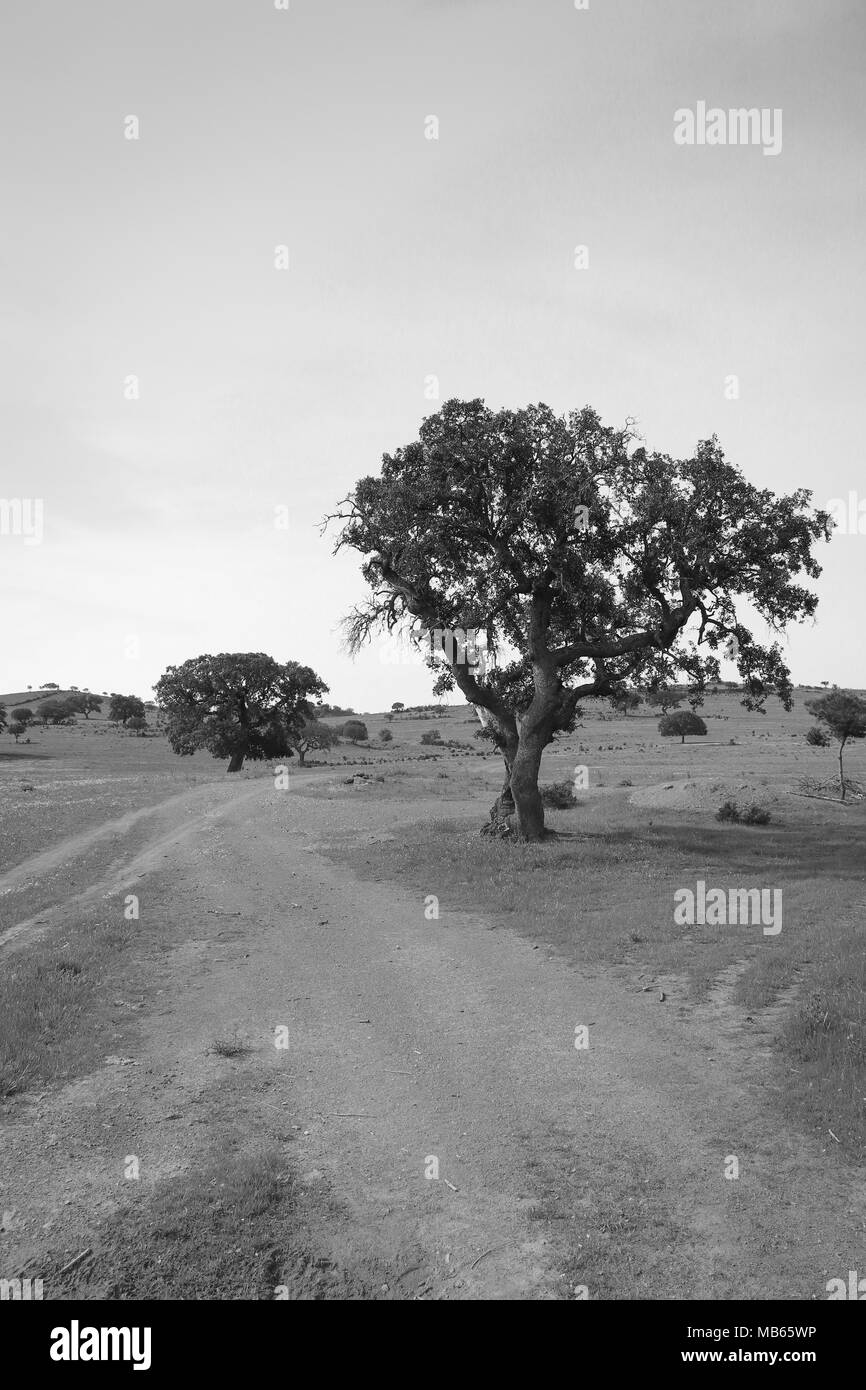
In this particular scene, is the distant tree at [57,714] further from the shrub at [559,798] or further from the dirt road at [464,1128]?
the dirt road at [464,1128]

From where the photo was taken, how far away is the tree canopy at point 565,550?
25578mm

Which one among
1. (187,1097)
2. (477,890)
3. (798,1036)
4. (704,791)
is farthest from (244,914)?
(704,791)

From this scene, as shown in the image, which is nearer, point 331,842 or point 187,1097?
point 187,1097

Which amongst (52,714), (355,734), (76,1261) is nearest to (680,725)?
(355,734)

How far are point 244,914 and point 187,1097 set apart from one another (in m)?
9.77

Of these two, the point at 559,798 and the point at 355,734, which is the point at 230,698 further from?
the point at 355,734

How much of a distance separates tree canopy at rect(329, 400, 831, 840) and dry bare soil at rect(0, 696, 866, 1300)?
22.2 feet

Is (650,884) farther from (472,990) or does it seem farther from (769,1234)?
(769,1234)

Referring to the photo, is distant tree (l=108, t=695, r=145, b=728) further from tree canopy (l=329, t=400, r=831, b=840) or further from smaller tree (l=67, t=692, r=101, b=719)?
tree canopy (l=329, t=400, r=831, b=840)

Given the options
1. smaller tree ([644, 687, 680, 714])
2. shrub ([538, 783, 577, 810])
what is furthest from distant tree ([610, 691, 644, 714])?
shrub ([538, 783, 577, 810])

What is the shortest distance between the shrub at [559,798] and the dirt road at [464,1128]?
26003mm

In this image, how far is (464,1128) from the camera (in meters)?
8.84

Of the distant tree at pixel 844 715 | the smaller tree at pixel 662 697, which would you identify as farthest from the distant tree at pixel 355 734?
the smaller tree at pixel 662 697
